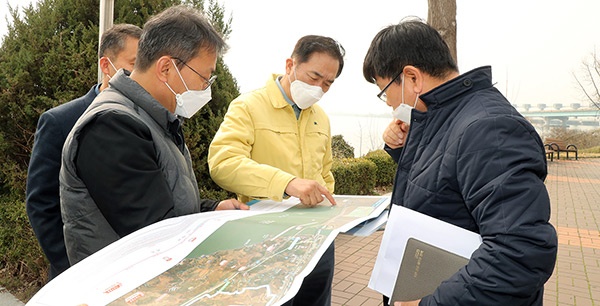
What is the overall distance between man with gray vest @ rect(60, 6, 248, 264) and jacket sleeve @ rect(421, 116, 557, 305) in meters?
0.92

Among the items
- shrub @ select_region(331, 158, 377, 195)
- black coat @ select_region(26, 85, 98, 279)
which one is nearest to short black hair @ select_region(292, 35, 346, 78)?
black coat @ select_region(26, 85, 98, 279)

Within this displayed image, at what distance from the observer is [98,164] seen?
1403 mm

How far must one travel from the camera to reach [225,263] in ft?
4.42

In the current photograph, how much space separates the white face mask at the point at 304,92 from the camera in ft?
8.63

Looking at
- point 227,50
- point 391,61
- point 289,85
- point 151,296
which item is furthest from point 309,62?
point 151,296

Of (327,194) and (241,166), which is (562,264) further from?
(241,166)

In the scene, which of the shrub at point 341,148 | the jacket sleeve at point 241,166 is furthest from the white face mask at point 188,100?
the shrub at point 341,148

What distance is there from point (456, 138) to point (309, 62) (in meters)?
1.37

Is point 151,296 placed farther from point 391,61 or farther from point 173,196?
point 391,61

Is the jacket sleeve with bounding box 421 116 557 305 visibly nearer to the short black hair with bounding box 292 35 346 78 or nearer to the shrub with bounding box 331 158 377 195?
the short black hair with bounding box 292 35 346 78

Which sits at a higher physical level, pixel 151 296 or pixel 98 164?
pixel 98 164

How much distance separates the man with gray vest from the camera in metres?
1.42

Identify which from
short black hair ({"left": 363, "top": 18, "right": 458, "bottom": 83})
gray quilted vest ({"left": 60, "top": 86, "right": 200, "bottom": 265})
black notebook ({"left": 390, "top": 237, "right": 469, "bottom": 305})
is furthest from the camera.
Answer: short black hair ({"left": 363, "top": 18, "right": 458, "bottom": 83})

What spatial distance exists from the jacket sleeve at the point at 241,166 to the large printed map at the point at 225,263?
Answer: 354mm
